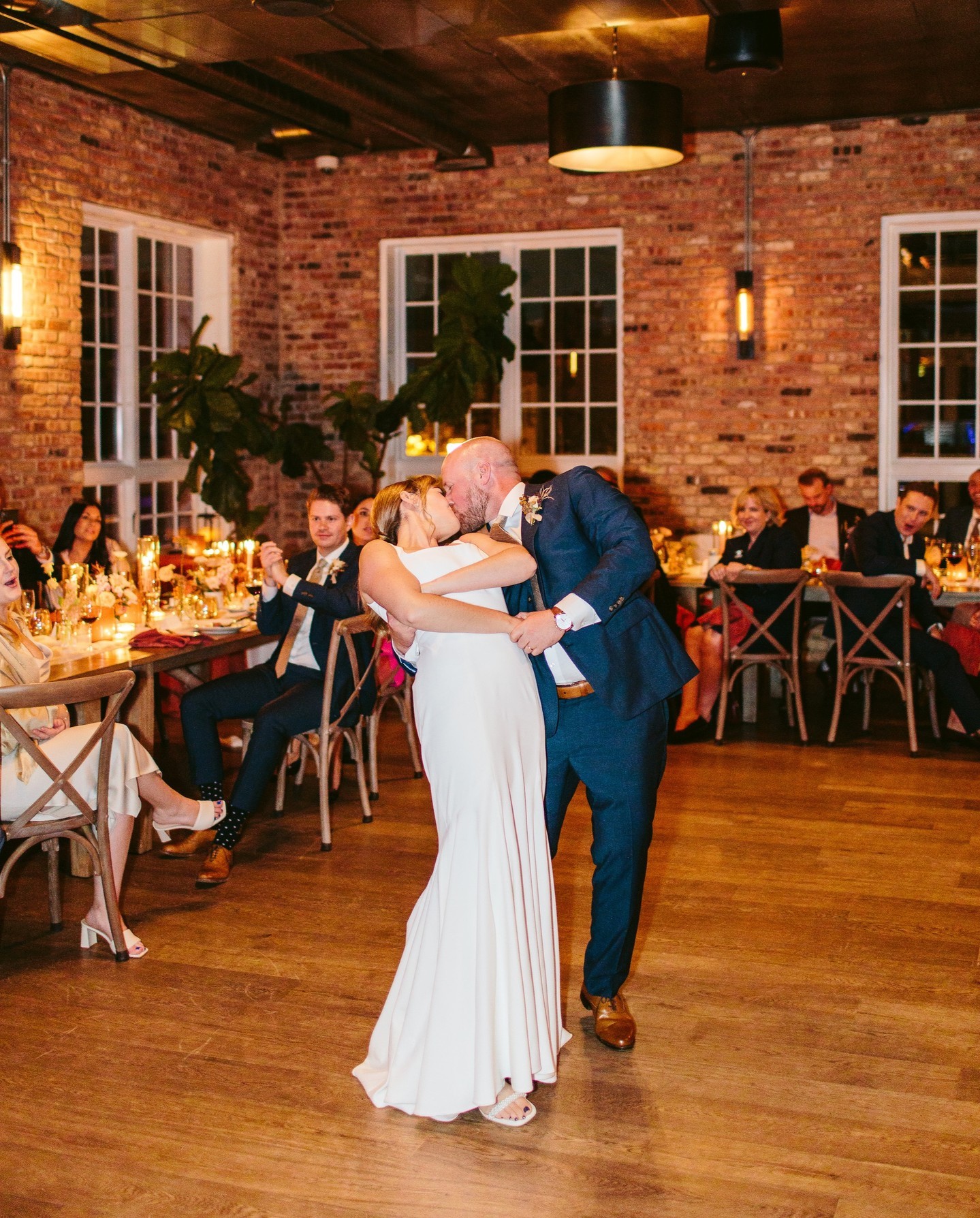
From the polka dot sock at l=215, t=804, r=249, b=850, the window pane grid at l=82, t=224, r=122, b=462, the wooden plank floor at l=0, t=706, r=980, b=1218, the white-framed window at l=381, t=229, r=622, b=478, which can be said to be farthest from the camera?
the white-framed window at l=381, t=229, r=622, b=478

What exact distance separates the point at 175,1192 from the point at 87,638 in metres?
3.11

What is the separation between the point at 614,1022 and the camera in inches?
138

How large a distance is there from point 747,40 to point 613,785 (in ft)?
14.0

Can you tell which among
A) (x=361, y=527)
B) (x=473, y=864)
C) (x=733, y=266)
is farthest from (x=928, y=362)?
(x=473, y=864)

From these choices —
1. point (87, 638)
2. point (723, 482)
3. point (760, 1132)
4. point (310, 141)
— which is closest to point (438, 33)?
point (87, 638)

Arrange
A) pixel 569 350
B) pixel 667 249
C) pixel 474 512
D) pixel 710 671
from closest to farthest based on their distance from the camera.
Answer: pixel 474 512
pixel 710 671
pixel 667 249
pixel 569 350

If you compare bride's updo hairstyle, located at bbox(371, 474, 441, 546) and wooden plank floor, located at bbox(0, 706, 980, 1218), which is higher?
bride's updo hairstyle, located at bbox(371, 474, 441, 546)

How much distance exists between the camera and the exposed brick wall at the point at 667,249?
895 centimetres

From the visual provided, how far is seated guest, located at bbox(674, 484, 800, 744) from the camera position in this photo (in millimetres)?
7312

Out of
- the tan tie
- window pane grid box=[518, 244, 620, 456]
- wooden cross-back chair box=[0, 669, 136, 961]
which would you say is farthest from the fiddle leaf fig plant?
wooden cross-back chair box=[0, 669, 136, 961]

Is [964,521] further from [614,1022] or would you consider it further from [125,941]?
[125,941]

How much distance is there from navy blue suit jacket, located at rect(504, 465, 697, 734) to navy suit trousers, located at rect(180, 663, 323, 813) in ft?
6.85

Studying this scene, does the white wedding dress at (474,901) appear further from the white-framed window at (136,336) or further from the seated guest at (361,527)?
the white-framed window at (136,336)

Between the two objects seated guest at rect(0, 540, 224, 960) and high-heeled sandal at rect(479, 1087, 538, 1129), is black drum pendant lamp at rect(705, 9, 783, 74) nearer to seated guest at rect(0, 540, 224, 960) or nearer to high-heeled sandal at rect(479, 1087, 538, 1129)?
seated guest at rect(0, 540, 224, 960)
